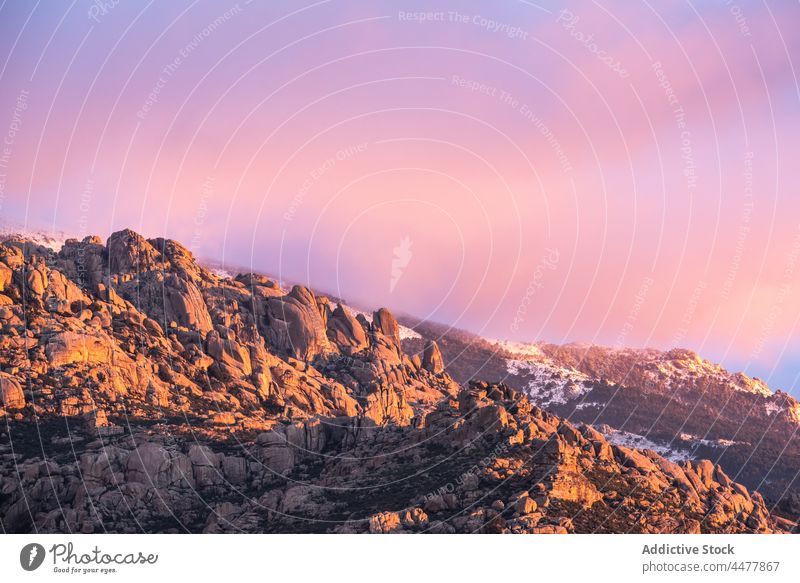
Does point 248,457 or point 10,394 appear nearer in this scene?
point 10,394

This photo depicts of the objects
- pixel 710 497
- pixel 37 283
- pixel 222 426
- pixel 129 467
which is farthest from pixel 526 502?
pixel 37 283

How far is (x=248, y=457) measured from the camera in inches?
5497

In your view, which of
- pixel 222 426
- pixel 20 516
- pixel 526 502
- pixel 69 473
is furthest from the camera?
pixel 222 426

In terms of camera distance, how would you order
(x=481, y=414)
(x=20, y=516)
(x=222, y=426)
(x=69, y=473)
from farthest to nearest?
(x=222, y=426)
(x=481, y=414)
(x=69, y=473)
(x=20, y=516)

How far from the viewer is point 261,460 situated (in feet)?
461

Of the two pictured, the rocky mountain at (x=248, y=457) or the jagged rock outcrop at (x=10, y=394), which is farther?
the jagged rock outcrop at (x=10, y=394)

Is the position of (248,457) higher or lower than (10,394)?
lower

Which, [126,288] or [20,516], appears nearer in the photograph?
[20,516]

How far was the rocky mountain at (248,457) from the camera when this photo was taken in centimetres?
10838

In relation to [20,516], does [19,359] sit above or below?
above

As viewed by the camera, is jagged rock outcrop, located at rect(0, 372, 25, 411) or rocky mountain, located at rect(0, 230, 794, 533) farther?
jagged rock outcrop, located at rect(0, 372, 25, 411)

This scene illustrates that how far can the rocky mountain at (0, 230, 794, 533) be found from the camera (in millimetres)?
108375
